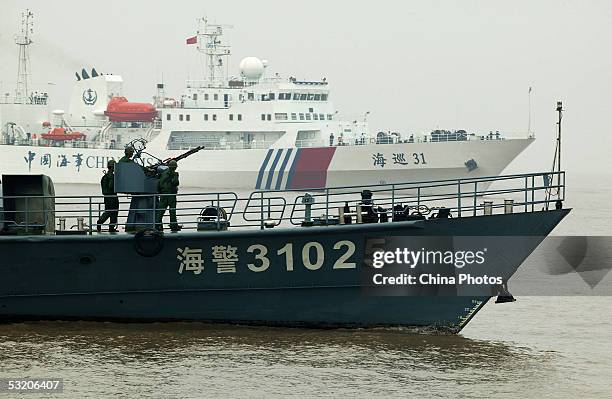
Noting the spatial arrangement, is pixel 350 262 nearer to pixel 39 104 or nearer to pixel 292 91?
pixel 292 91

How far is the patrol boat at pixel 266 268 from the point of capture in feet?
47.4

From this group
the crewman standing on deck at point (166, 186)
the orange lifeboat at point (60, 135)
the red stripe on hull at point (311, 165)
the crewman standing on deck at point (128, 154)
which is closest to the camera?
the crewman standing on deck at point (166, 186)

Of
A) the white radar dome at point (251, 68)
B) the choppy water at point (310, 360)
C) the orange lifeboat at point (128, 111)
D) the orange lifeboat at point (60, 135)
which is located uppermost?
the white radar dome at point (251, 68)

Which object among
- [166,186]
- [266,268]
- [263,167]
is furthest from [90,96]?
[266,268]

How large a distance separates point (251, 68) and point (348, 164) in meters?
10.9

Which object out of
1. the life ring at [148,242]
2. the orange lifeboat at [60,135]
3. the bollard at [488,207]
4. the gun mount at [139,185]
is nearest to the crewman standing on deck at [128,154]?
the gun mount at [139,185]

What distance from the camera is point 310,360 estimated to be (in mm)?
13398

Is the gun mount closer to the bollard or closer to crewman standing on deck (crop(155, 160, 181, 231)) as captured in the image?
crewman standing on deck (crop(155, 160, 181, 231))

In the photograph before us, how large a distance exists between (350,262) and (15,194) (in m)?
4.96

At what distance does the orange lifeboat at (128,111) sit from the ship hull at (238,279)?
53737mm

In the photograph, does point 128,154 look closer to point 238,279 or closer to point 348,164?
point 238,279

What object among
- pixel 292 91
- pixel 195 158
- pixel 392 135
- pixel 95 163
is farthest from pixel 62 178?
pixel 392 135

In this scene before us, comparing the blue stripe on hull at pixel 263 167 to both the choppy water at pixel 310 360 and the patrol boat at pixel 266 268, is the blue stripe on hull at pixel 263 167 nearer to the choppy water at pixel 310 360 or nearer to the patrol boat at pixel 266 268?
the choppy water at pixel 310 360

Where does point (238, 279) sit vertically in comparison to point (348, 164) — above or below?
below
